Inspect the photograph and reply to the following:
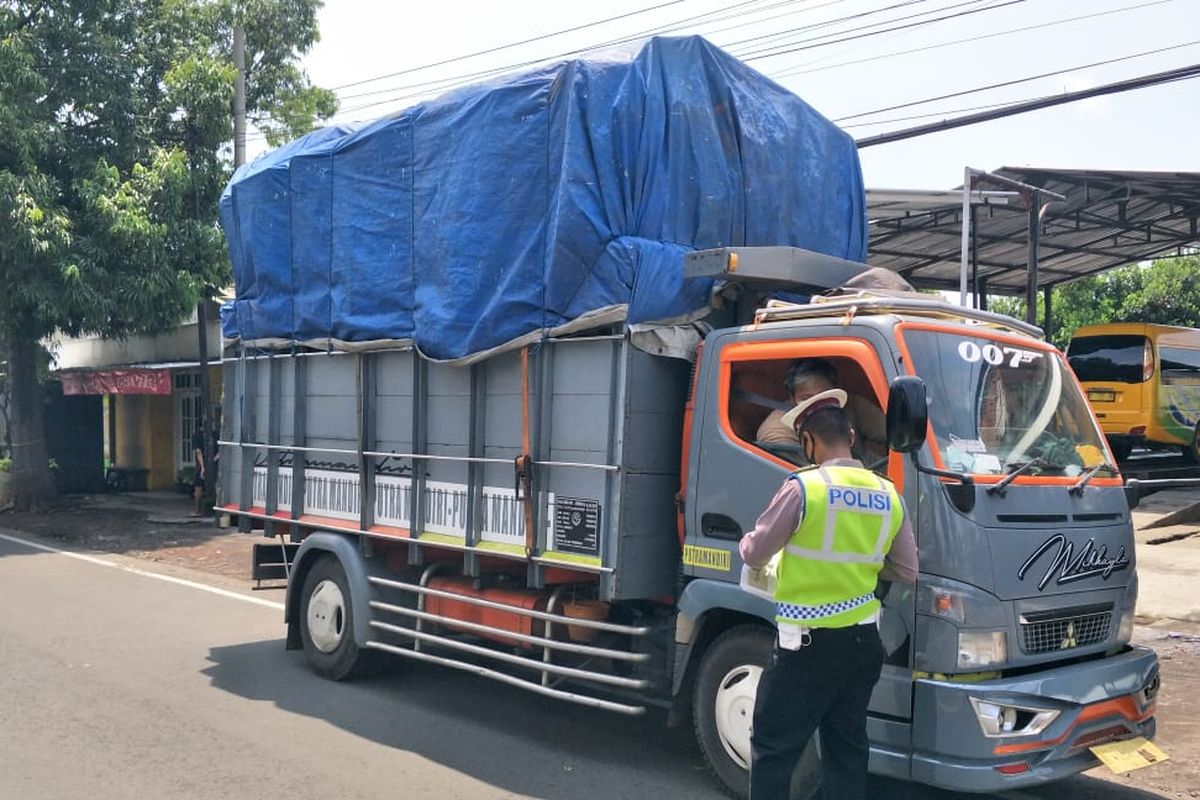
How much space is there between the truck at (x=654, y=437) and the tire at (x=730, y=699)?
2cm

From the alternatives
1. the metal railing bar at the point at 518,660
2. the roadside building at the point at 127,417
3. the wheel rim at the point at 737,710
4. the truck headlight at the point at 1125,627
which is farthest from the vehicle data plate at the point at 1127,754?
the roadside building at the point at 127,417

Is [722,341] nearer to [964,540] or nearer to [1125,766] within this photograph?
[964,540]

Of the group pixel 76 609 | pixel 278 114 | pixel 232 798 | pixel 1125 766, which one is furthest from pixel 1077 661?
pixel 278 114

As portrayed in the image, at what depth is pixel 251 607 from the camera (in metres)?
10.3

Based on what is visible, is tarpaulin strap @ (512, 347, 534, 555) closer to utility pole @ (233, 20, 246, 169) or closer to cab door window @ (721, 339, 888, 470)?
cab door window @ (721, 339, 888, 470)

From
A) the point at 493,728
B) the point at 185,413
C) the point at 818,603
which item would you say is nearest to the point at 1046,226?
the point at 493,728

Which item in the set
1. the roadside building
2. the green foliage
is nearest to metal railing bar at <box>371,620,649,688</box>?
the roadside building

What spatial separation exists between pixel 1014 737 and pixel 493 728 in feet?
10.4

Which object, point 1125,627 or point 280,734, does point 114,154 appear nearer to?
point 280,734

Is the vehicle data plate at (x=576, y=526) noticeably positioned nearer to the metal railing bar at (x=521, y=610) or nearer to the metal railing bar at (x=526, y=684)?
the metal railing bar at (x=521, y=610)

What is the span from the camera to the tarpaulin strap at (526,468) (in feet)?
18.6

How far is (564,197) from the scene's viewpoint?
5.50 m

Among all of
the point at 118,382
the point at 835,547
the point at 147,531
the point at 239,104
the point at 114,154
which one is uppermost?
the point at 239,104

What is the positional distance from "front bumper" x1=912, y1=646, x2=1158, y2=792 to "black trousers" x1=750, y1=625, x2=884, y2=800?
0.40m
